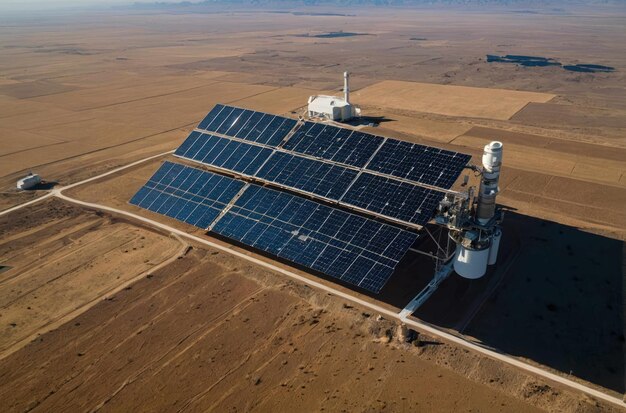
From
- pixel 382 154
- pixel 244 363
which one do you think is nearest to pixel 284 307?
pixel 244 363

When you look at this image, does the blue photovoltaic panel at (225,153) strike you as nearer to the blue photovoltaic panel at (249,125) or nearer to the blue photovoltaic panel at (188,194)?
the blue photovoltaic panel at (249,125)

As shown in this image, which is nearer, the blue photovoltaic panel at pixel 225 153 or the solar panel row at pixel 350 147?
the solar panel row at pixel 350 147

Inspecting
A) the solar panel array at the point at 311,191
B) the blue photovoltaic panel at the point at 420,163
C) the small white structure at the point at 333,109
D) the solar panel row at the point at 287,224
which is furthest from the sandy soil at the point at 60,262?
the small white structure at the point at 333,109

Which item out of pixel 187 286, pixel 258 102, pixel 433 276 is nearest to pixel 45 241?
pixel 187 286

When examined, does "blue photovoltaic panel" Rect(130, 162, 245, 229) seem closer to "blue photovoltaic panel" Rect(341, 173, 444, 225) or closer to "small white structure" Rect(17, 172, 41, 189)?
"blue photovoltaic panel" Rect(341, 173, 444, 225)

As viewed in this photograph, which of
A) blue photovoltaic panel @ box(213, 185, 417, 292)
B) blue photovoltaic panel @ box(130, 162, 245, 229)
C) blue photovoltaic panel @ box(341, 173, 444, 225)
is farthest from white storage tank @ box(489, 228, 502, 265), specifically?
blue photovoltaic panel @ box(130, 162, 245, 229)

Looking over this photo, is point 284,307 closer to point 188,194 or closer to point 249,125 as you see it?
point 188,194

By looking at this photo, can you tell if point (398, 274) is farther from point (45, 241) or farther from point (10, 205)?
point (10, 205)
